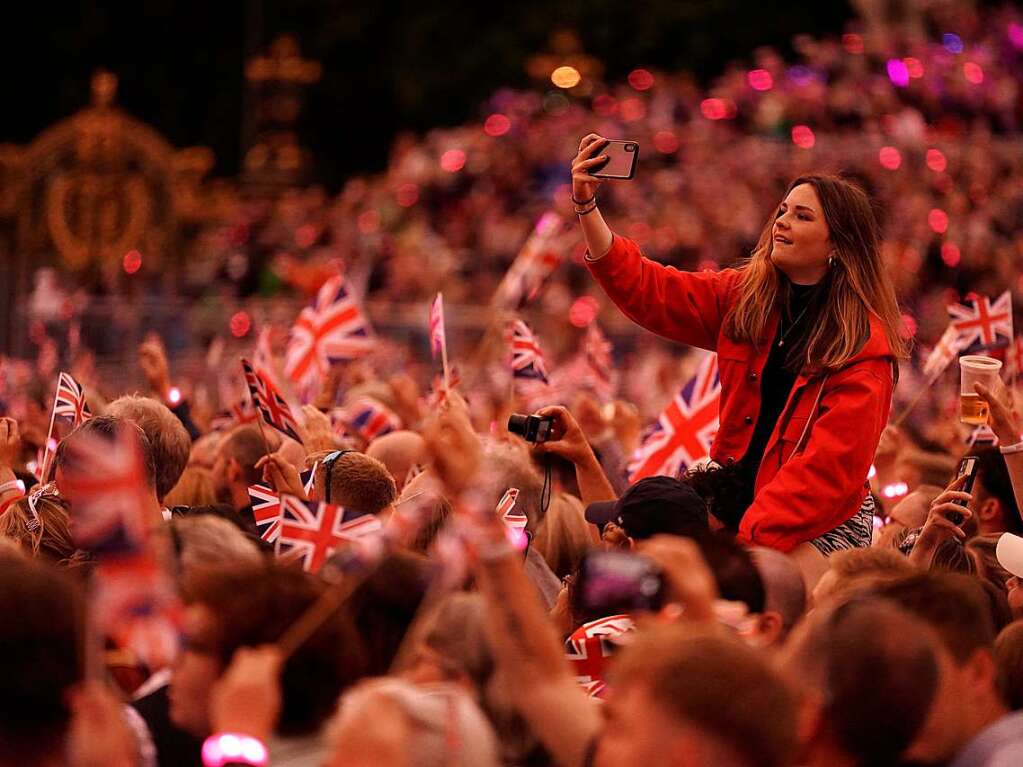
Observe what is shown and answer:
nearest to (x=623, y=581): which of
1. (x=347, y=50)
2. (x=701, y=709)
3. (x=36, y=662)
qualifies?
(x=701, y=709)

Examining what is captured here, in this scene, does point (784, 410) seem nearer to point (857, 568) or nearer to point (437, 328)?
point (857, 568)

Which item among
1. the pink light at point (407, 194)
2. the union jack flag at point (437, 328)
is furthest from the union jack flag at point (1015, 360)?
the pink light at point (407, 194)

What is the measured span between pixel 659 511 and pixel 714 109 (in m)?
18.4

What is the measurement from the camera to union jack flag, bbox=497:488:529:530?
579 cm

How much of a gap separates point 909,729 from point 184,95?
3121 centimetres

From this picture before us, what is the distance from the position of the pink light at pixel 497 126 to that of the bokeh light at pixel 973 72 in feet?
17.9

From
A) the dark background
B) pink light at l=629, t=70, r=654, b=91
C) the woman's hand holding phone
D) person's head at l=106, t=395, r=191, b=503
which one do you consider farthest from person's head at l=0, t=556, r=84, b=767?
the dark background

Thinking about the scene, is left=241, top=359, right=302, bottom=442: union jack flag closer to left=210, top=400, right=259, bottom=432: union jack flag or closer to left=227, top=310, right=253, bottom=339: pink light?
left=210, top=400, right=259, bottom=432: union jack flag

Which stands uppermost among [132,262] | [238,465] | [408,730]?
[408,730]

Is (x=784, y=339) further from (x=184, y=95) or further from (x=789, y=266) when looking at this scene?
(x=184, y=95)

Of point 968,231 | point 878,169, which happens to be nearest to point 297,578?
point 968,231

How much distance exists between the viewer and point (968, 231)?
1775 cm

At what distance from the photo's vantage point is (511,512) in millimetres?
6133

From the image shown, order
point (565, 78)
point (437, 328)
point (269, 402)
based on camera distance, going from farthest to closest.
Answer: point (565, 78)
point (437, 328)
point (269, 402)
